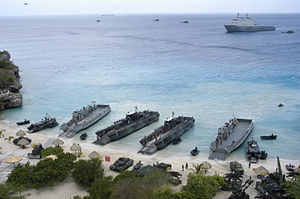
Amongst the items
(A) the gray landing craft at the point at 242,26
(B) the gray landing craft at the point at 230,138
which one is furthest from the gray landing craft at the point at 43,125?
(A) the gray landing craft at the point at 242,26

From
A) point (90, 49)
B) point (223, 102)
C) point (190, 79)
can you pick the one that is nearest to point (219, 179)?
point (223, 102)

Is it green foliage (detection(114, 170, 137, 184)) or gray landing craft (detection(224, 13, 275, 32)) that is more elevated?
gray landing craft (detection(224, 13, 275, 32))

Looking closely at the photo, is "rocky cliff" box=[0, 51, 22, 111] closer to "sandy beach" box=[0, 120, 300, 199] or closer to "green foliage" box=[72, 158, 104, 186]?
"sandy beach" box=[0, 120, 300, 199]

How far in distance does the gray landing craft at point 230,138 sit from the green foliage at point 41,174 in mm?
17272

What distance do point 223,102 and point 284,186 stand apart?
33.1m

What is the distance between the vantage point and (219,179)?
2812 cm

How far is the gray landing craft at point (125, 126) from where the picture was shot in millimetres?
42994

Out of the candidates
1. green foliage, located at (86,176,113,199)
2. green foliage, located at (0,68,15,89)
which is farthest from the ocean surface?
green foliage, located at (86,176,113,199)

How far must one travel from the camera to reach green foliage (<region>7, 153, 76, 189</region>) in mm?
28073

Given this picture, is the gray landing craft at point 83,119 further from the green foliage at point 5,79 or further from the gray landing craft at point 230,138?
the green foliage at point 5,79

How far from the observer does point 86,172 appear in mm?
28953

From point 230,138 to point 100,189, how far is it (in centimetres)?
2159

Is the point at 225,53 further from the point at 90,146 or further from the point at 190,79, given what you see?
the point at 90,146

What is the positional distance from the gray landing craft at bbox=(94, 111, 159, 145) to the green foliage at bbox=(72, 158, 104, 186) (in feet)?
40.5
